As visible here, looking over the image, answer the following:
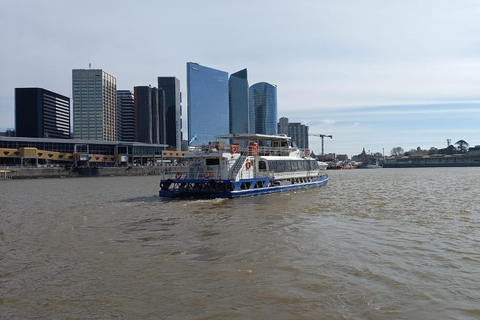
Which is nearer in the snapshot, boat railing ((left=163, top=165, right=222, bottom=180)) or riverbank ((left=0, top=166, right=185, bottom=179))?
→ boat railing ((left=163, top=165, right=222, bottom=180))

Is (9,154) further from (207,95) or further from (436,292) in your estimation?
(436,292)

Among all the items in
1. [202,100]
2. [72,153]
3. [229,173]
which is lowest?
[229,173]

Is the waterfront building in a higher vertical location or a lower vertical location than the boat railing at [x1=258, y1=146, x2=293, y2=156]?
higher

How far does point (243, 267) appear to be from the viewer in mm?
12805

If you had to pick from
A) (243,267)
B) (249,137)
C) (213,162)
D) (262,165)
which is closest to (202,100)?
(249,137)

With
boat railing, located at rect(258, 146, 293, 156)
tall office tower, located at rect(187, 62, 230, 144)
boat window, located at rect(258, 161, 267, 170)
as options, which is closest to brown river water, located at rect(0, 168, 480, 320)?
boat window, located at rect(258, 161, 267, 170)

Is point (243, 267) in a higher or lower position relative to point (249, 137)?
lower

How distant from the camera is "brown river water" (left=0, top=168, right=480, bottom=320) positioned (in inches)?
372

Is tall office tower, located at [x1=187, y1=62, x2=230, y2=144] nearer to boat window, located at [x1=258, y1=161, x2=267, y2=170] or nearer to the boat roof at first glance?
the boat roof

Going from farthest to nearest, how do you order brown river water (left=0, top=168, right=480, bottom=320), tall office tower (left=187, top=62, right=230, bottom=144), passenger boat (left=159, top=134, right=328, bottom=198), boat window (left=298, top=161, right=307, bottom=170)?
tall office tower (left=187, top=62, right=230, bottom=144)
boat window (left=298, top=161, right=307, bottom=170)
passenger boat (left=159, top=134, right=328, bottom=198)
brown river water (left=0, top=168, right=480, bottom=320)

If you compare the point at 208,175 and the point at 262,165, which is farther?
the point at 262,165

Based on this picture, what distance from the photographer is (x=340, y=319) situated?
879cm

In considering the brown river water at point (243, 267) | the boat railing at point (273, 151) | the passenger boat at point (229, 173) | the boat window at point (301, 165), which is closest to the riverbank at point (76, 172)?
the boat window at point (301, 165)

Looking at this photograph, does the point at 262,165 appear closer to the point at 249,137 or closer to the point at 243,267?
the point at 249,137
